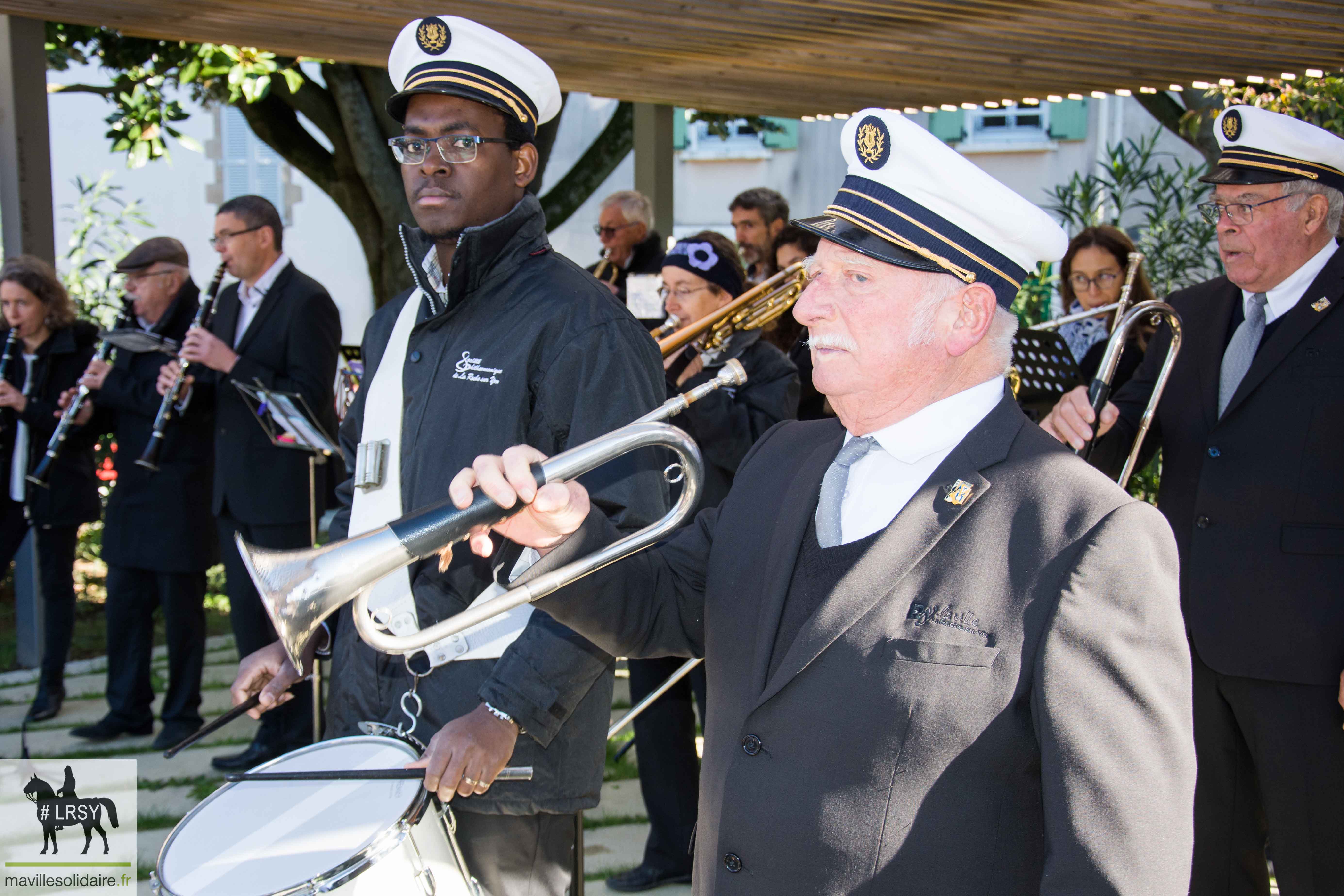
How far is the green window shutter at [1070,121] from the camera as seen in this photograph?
1379 cm

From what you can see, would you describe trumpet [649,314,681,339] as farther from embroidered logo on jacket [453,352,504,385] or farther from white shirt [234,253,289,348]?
embroidered logo on jacket [453,352,504,385]

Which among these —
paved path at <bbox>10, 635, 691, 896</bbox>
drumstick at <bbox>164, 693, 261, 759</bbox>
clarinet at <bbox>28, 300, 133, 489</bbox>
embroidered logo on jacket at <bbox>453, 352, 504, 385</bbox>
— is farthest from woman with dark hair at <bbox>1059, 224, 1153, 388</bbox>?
clarinet at <bbox>28, 300, 133, 489</bbox>

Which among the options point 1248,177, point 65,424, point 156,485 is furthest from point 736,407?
point 65,424

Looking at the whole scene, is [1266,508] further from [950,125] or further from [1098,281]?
[950,125]

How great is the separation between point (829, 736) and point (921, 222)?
0.78 m

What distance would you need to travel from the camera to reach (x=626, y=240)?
6797mm

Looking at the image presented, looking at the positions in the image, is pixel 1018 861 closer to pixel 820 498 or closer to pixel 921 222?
pixel 820 498

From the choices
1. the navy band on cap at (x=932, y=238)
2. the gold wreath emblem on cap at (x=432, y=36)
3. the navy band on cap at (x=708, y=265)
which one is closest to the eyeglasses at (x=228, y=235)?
Result: the navy band on cap at (x=708, y=265)

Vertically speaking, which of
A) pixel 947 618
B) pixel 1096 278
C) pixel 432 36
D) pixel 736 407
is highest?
pixel 432 36

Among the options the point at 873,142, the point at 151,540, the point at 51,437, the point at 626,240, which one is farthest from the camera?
the point at 626,240

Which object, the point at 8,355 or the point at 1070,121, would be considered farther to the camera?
the point at 1070,121

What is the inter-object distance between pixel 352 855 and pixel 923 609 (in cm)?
→ 107

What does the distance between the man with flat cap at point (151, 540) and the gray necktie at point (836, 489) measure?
465 cm

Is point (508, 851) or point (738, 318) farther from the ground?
point (738, 318)
